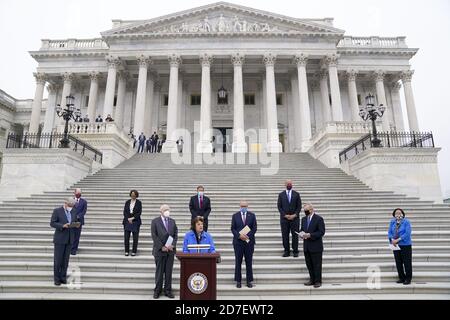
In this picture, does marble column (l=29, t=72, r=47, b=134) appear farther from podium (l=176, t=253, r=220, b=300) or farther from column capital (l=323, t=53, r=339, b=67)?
podium (l=176, t=253, r=220, b=300)

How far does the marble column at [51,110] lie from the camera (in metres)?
34.9

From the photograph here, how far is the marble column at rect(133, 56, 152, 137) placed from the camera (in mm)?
28812

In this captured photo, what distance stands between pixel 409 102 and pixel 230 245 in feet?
106

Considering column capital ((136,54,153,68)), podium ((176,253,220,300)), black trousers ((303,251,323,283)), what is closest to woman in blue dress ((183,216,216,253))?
podium ((176,253,220,300))

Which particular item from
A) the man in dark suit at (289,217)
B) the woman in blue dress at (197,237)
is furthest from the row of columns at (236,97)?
the woman in blue dress at (197,237)

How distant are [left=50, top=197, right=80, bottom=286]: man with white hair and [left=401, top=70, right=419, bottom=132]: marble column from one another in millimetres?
34255

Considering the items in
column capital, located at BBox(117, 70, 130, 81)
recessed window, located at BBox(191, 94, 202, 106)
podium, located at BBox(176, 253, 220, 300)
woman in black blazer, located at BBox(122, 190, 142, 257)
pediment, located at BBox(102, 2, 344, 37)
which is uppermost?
pediment, located at BBox(102, 2, 344, 37)

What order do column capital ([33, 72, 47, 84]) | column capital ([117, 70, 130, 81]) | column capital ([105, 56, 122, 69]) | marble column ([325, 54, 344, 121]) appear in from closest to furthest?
marble column ([325, 54, 344, 121]) < column capital ([105, 56, 122, 69]) < column capital ([117, 70, 130, 81]) < column capital ([33, 72, 47, 84])

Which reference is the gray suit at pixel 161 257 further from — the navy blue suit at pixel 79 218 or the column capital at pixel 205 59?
the column capital at pixel 205 59

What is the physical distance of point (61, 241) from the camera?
273 inches

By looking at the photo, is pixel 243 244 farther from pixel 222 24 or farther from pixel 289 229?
pixel 222 24

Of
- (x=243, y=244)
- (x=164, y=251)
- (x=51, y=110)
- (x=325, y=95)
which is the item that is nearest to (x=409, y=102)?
(x=325, y=95)

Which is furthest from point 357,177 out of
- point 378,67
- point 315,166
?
point 378,67
